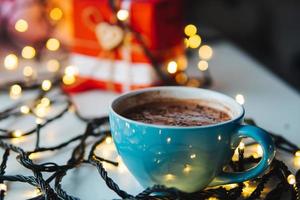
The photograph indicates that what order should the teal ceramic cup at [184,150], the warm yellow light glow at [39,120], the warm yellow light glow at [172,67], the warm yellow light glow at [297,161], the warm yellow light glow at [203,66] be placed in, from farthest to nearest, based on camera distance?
the warm yellow light glow at [203,66] < the warm yellow light glow at [172,67] < the warm yellow light glow at [39,120] < the warm yellow light glow at [297,161] < the teal ceramic cup at [184,150]

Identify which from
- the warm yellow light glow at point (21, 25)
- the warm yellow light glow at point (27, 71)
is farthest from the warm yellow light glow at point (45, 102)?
the warm yellow light glow at point (21, 25)

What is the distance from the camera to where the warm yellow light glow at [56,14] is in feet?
2.80

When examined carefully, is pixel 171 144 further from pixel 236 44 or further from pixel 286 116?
pixel 236 44

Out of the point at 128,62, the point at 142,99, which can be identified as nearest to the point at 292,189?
the point at 142,99

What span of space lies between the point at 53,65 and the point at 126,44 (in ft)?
0.62

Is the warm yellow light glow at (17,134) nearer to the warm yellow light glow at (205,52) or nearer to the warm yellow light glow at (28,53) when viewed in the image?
the warm yellow light glow at (28,53)

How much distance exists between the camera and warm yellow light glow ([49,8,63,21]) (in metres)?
0.85

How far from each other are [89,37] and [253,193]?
39 centimetres

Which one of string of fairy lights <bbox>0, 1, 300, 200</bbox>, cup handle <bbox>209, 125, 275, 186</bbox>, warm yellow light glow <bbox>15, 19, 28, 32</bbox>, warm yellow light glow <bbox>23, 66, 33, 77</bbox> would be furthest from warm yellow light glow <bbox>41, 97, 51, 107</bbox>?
cup handle <bbox>209, 125, 275, 186</bbox>

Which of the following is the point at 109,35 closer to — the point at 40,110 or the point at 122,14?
the point at 122,14

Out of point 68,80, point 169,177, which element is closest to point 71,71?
point 68,80

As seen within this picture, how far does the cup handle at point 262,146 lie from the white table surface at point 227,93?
89 millimetres

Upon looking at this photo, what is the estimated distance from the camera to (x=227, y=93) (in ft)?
2.42

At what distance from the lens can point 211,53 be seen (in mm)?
934
